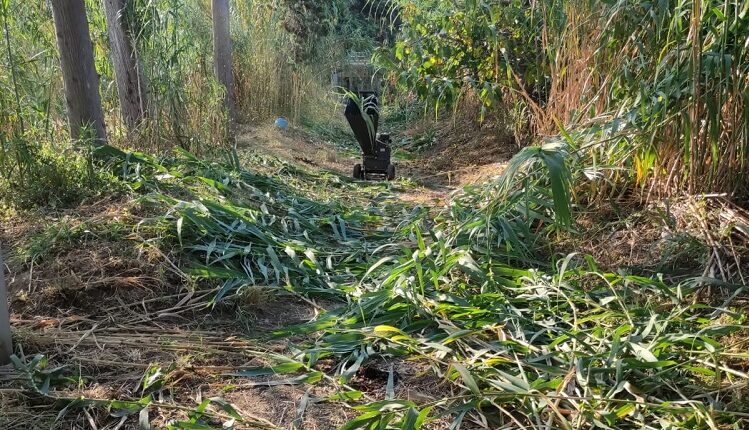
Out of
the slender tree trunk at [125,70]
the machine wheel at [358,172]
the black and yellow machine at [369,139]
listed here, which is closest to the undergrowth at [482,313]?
the slender tree trunk at [125,70]

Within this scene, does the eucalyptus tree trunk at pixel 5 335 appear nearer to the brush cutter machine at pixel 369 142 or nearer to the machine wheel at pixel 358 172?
the brush cutter machine at pixel 369 142

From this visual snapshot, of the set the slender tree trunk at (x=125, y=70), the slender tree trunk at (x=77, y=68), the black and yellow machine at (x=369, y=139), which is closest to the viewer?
the slender tree trunk at (x=77, y=68)

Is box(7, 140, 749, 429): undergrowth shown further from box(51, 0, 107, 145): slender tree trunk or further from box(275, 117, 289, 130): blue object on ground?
box(275, 117, 289, 130): blue object on ground

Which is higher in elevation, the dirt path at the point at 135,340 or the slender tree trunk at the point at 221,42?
the slender tree trunk at the point at 221,42

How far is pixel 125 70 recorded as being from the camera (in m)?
4.75

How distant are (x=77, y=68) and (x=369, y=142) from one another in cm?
275

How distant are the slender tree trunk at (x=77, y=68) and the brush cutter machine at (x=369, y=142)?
2405mm

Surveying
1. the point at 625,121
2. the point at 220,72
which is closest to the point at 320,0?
the point at 220,72

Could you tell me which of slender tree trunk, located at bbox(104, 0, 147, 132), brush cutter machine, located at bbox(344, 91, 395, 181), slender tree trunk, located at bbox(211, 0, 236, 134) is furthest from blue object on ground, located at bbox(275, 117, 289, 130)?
slender tree trunk, located at bbox(104, 0, 147, 132)

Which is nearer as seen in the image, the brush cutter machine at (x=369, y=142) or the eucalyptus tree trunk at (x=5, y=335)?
the eucalyptus tree trunk at (x=5, y=335)

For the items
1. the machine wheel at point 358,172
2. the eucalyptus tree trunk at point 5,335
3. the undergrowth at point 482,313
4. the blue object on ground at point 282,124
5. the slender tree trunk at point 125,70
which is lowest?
the machine wheel at point 358,172

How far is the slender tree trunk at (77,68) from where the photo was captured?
12.6 feet

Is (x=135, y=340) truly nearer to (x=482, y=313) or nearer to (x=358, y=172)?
(x=482, y=313)

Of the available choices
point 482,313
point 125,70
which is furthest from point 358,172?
point 482,313
